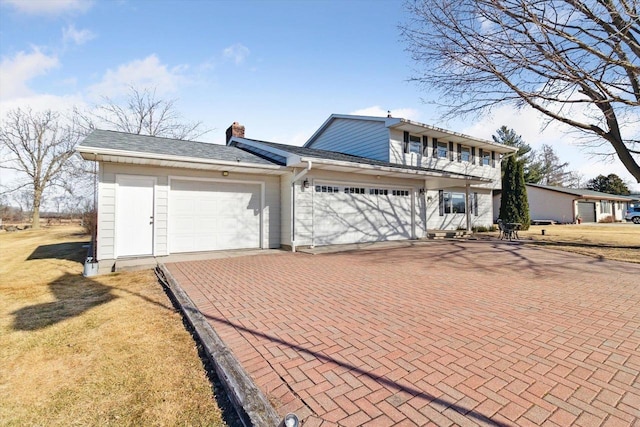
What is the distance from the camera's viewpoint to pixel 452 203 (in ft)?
55.6

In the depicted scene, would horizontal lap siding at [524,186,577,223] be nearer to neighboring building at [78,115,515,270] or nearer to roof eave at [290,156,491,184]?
roof eave at [290,156,491,184]

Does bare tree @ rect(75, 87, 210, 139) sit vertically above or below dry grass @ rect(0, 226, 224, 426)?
above

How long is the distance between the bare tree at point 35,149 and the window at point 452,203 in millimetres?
29616

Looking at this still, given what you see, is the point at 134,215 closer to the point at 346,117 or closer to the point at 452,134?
the point at 346,117

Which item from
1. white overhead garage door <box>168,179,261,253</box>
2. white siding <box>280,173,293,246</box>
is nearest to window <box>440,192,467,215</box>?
white siding <box>280,173,293,246</box>

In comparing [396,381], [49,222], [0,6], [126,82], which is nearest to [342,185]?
[396,381]

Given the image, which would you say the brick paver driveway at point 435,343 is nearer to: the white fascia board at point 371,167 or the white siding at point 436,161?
the white fascia board at point 371,167

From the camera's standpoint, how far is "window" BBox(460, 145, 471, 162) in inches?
709

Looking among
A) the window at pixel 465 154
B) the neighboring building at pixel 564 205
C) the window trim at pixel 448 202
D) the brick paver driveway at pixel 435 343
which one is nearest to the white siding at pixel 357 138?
the window trim at pixel 448 202

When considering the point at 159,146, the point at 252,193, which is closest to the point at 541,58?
the point at 252,193

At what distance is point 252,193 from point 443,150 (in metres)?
11.9

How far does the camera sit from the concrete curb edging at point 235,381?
6.71ft

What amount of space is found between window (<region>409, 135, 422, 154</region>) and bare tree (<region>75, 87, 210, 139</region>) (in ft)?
60.2

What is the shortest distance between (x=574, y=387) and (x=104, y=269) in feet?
28.6
